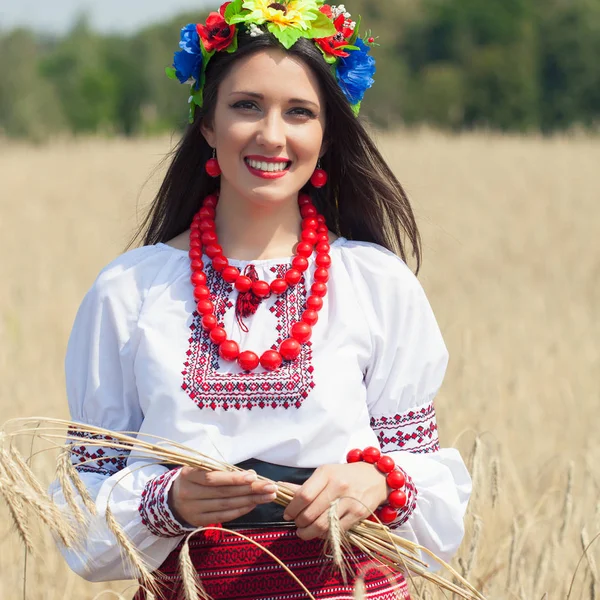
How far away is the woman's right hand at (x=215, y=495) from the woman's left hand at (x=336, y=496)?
0.17 feet

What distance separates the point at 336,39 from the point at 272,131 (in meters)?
0.29

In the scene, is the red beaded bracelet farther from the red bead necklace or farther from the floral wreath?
the floral wreath

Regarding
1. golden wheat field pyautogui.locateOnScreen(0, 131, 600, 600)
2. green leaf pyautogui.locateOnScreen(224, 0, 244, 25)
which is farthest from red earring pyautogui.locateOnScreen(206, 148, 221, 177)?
golden wheat field pyautogui.locateOnScreen(0, 131, 600, 600)

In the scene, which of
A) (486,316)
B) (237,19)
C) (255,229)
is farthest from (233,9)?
(486,316)

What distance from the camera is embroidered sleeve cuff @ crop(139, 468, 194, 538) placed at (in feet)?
5.60

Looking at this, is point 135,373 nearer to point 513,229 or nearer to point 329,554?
point 329,554

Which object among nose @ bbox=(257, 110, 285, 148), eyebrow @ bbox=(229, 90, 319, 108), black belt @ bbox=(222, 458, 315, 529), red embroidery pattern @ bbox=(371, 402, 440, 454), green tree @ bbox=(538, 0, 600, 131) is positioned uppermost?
green tree @ bbox=(538, 0, 600, 131)

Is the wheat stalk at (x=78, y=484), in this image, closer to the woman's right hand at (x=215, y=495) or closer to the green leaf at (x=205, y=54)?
the woman's right hand at (x=215, y=495)

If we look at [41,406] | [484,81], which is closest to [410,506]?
[41,406]

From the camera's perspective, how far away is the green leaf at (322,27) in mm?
1951

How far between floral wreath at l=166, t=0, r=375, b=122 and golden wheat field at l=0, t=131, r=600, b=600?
0.40 meters

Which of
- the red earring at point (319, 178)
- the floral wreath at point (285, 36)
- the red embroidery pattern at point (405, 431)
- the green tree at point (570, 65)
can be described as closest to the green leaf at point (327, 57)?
the floral wreath at point (285, 36)

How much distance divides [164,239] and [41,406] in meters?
1.87

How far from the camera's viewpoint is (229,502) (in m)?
1.64
